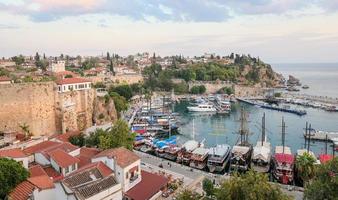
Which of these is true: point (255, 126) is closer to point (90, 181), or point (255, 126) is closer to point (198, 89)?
point (198, 89)

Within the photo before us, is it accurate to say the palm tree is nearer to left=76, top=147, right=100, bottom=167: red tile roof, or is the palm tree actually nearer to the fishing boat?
the fishing boat

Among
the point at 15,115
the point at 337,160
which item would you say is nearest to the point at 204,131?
the point at 15,115

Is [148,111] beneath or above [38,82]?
beneath

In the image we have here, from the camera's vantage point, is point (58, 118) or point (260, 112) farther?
point (260, 112)

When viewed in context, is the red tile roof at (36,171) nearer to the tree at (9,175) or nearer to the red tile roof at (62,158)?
the red tile roof at (62,158)

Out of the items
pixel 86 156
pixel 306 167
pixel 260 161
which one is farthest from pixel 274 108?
pixel 86 156

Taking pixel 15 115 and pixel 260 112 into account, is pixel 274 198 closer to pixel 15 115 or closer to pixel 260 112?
pixel 15 115

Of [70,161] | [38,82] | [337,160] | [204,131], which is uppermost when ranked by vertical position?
[38,82]
